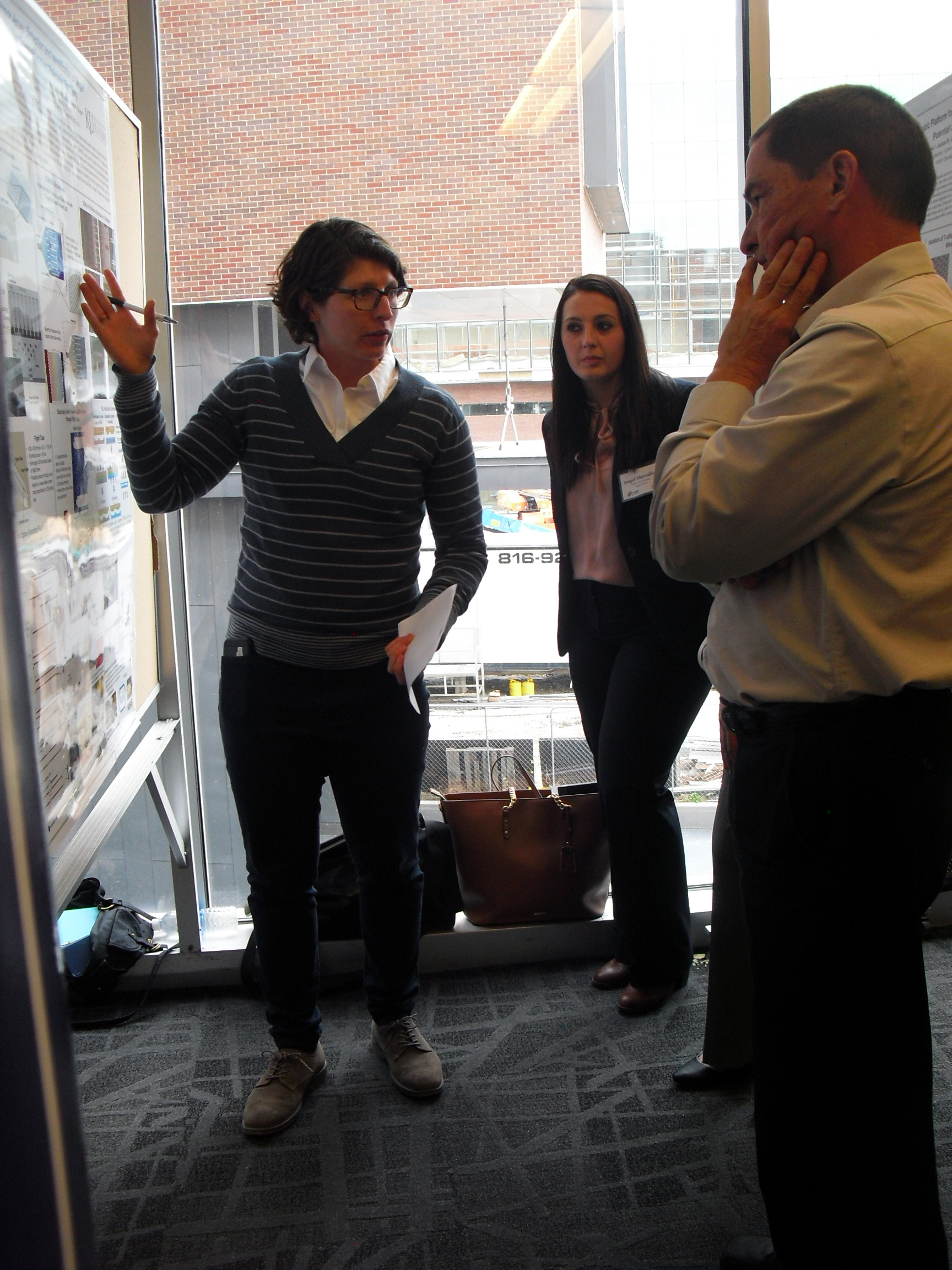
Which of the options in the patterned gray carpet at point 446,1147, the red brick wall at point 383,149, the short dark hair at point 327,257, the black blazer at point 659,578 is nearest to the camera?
the patterned gray carpet at point 446,1147

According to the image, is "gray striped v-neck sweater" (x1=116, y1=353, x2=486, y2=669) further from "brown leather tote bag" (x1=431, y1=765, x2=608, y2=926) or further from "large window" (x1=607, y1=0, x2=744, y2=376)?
"large window" (x1=607, y1=0, x2=744, y2=376)

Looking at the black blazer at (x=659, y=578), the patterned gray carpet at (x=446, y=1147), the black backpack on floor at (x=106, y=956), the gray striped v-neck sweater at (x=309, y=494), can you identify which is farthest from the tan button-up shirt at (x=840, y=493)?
the black backpack on floor at (x=106, y=956)

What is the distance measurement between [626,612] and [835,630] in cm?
118

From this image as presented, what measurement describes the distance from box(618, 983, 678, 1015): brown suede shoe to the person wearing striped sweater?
55cm

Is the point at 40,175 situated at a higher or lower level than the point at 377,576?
higher

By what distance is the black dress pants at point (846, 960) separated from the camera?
1151 mm

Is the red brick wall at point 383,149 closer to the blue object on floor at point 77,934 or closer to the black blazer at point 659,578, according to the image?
the black blazer at point 659,578

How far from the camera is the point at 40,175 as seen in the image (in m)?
1.47

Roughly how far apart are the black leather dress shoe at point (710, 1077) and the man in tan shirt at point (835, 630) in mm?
788

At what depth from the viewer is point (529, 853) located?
2.63 m

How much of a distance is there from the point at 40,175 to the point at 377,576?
872 mm

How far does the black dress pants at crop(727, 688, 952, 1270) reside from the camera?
3.78ft

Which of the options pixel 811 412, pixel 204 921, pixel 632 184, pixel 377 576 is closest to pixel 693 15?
pixel 632 184

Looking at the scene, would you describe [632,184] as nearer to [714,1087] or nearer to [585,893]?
[585,893]
